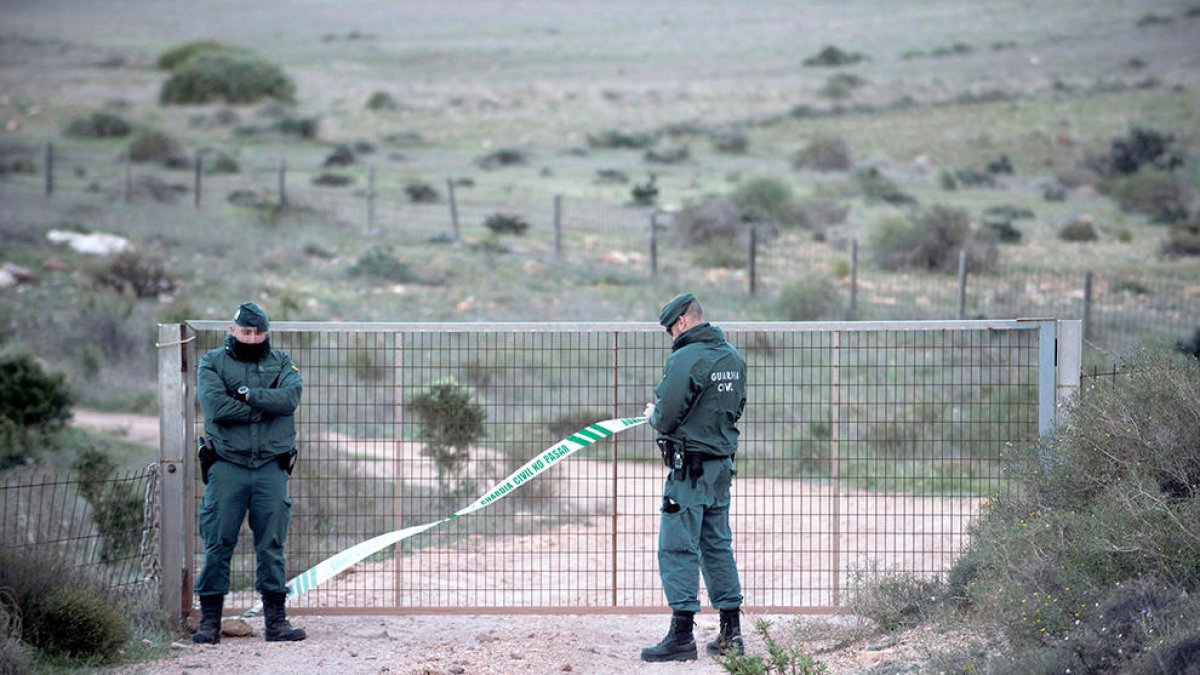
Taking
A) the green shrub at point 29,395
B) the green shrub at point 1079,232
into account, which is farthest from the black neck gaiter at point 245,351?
the green shrub at point 1079,232

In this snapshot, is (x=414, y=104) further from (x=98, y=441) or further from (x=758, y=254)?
(x=98, y=441)

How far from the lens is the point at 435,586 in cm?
1026

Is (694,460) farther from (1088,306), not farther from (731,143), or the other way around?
(731,143)

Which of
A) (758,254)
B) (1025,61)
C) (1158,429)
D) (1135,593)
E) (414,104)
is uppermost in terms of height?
(1025,61)

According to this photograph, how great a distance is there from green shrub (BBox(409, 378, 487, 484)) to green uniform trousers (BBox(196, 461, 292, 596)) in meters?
1.89

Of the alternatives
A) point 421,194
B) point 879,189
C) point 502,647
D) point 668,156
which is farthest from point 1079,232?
point 502,647

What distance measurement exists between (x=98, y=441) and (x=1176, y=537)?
13780mm

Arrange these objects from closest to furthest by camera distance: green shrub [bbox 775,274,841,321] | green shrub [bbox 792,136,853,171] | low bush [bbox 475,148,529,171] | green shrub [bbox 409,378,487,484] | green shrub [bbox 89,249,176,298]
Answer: green shrub [bbox 409,378,487,484] < green shrub [bbox 775,274,841,321] < green shrub [bbox 89,249,176,298] < low bush [bbox 475,148,529,171] < green shrub [bbox 792,136,853,171]

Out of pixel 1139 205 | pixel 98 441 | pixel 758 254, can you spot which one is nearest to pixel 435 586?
pixel 98 441

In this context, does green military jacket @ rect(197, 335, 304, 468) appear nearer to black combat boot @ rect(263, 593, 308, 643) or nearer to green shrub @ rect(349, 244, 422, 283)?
black combat boot @ rect(263, 593, 308, 643)

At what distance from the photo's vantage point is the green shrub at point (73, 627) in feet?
25.4

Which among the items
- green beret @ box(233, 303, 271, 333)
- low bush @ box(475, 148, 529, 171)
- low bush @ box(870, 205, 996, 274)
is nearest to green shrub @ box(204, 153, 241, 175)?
low bush @ box(475, 148, 529, 171)

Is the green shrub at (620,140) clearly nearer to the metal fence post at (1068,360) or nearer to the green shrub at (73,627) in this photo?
the metal fence post at (1068,360)

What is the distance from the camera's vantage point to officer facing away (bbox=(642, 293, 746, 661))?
7617 mm
